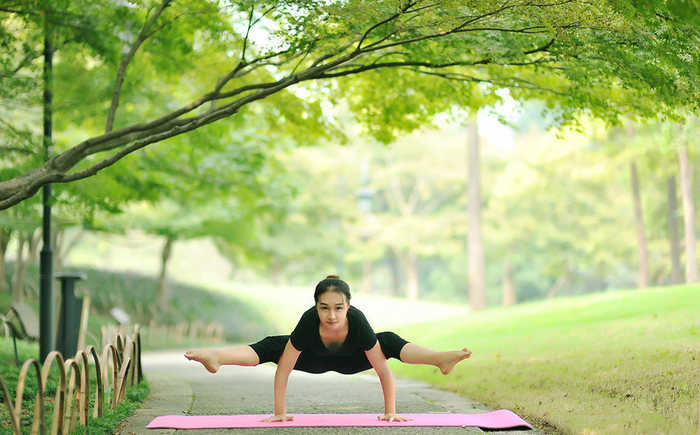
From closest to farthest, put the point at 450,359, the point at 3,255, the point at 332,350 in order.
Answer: the point at 450,359, the point at 332,350, the point at 3,255

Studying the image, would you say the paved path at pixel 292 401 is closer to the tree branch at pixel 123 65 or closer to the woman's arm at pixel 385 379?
the woman's arm at pixel 385 379

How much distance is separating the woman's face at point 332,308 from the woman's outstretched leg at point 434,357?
684mm

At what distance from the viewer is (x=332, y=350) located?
6.67 metres

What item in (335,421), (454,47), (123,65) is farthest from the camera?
(123,65)

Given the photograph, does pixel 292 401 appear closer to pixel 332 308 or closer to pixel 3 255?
pixel 332 308

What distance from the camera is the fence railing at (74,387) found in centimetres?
471

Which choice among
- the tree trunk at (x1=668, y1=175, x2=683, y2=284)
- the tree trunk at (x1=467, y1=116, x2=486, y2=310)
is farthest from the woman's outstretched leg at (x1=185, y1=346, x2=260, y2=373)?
the tree trunk at (x1=668, y1=175, x2=683, y2=284)

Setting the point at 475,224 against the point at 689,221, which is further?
the point at 475,224

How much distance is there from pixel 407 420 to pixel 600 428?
155 cm

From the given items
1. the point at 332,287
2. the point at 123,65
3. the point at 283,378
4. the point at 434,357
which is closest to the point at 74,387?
the point at 283,378

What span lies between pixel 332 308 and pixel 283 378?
793 mm

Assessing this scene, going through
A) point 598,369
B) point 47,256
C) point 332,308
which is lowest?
point 598,369

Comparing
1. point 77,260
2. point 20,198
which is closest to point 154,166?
point 20,198

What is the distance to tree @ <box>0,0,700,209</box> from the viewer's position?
272 inches
